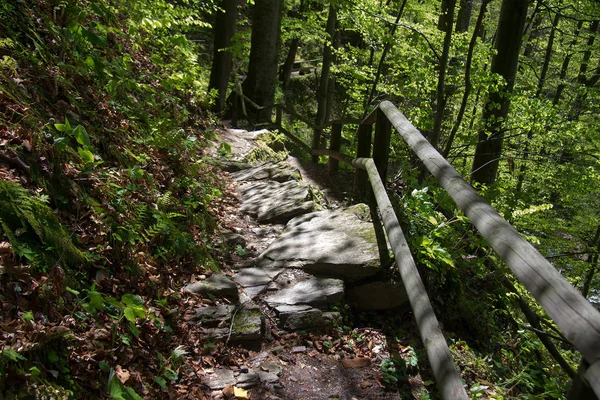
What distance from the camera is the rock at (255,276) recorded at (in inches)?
167

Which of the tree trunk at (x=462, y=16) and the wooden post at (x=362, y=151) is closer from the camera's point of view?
the wooden post at (x=362, y=151)

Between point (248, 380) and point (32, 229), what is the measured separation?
1.72 metres

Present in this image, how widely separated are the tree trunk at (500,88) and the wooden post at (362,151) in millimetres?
1900

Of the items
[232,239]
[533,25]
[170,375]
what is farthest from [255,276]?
[533,25]

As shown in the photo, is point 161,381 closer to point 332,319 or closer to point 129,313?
point 129,313

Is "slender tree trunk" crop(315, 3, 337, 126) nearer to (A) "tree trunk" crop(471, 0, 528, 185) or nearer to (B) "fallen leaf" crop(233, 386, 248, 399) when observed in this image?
(A) "tree trunk" crop(471, 0, 528, 185)

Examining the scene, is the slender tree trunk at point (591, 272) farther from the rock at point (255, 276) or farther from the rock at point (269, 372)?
the rock at point (269, 372)

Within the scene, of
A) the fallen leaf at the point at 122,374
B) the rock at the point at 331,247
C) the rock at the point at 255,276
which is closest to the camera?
the fallen leaf at the point at 122,374

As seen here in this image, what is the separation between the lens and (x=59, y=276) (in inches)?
97.7

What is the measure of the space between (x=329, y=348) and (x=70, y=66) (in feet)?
11.5

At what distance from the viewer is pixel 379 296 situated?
3.95 meters

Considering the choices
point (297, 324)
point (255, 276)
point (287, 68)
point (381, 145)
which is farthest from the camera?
point (287, 68)

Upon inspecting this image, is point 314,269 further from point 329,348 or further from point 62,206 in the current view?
point 62,206

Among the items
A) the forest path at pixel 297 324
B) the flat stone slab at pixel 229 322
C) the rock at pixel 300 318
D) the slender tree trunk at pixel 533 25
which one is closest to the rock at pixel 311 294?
the forest path at pixel 297 324
